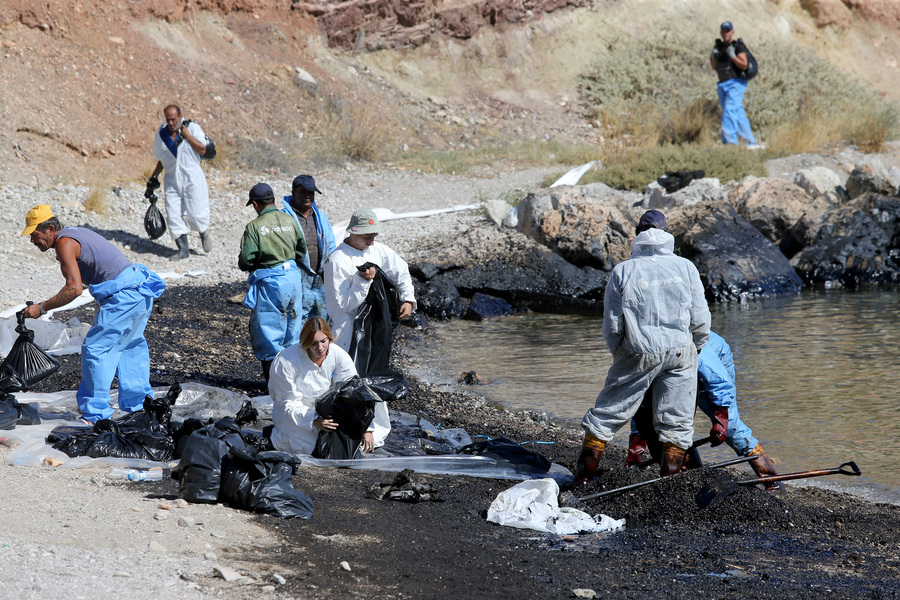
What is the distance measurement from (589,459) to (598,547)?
77cm

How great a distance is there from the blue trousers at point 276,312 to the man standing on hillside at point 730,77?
12.8 m

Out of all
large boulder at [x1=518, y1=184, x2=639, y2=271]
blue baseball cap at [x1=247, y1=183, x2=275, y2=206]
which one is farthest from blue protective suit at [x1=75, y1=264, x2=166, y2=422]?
large boulder at [x1=518, y1=184, x2=639, y2=271]

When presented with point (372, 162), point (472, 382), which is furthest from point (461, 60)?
point (472, 382)

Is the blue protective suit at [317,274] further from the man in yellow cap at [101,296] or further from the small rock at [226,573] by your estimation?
the small rock at [226,573]

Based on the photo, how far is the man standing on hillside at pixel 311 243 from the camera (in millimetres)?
7027

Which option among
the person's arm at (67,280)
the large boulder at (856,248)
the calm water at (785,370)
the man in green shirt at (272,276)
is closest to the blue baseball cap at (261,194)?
the man in green shirt at (272,276)

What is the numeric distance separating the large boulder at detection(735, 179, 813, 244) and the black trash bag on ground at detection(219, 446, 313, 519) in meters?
12.1

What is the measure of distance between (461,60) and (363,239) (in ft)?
74.0

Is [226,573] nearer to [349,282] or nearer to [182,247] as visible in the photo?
[349,282]

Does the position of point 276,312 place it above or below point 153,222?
below

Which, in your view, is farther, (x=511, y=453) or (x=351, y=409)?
(x=511, y=453)

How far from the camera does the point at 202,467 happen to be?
4.40 metres

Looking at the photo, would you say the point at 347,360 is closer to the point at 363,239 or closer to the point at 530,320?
the point at 363,239

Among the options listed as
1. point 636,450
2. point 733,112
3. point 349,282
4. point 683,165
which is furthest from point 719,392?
point 733,112
